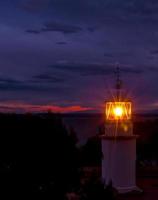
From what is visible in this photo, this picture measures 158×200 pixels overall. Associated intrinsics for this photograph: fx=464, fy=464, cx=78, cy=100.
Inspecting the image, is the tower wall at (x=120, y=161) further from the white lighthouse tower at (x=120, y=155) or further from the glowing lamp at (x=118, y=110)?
the glowing lamp at (x=118, y=110)

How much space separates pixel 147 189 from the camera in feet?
43.3

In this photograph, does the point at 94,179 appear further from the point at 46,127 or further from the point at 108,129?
the point at 108,129

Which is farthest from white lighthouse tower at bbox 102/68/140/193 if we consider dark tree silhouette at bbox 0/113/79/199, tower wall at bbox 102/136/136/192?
dark tree silhouette at bbox 0/113/79/199

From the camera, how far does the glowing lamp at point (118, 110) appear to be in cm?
1322

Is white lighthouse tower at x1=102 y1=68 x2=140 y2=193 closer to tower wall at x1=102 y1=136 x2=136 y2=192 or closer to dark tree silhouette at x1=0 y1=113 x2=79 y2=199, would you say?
tower wall at x1=102 y1=136 x2=136 y2=192

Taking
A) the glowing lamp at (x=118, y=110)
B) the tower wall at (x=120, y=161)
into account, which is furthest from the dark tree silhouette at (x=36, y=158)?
the glowing lamp at (x=118, y=110)

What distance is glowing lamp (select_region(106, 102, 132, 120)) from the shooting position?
13.2 meters

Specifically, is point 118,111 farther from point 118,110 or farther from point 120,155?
point 120,155

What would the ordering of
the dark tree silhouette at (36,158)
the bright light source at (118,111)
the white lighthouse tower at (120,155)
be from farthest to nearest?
the bright light source at (118,111)
the white lighthouse tower at (120,155)
the dark tree silhouette at (36,158)

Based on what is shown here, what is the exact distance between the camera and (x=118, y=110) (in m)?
13.3

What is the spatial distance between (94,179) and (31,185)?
131cm

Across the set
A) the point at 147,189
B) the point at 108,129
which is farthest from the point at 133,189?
the point at 108,129

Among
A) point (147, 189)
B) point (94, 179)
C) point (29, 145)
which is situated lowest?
point (147, 189)

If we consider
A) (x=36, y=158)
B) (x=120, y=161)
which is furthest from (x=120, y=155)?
(x=36, y=158)
